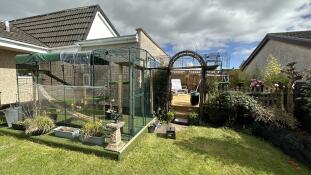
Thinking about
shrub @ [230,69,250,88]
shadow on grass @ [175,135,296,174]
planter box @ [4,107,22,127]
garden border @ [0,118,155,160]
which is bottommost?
shadow on grass @ [175,135,296,174]

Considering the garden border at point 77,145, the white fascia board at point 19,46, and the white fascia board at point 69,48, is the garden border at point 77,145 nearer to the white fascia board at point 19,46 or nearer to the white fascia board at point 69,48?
the white fascia board at point 19,46

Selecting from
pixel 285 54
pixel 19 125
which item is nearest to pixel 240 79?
pixel 285 54

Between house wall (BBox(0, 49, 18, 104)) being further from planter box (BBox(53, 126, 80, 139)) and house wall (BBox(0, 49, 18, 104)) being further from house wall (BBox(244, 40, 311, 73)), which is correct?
house wall (BBox(244, 40, 311, 73))

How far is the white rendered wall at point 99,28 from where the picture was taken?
11.3m

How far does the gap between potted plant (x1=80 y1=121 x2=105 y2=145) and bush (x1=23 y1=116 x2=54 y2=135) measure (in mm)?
1394

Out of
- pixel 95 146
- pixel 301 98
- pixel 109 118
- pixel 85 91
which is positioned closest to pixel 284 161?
pixel 301 98

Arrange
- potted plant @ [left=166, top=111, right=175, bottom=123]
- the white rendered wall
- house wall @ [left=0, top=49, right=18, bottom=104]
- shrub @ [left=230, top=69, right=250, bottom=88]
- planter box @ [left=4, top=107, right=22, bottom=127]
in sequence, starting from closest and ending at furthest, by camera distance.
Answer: planter box @ [left=4, top=107, right=22, bottom=127], potted plant @ [left=166, top=111, right=175, bottom=123], house wall @ [left=0, top=49, right=18, bottom=104], shrub @ [left=230, top=69, right=250, bottom=88], the white rendered wall

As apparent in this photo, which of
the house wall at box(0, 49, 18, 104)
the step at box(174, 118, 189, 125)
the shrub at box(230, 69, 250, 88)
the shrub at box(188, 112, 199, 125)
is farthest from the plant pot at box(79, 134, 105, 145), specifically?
the shrub at box(230, 69, 250, 88)

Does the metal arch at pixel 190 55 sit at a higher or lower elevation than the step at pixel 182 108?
higher

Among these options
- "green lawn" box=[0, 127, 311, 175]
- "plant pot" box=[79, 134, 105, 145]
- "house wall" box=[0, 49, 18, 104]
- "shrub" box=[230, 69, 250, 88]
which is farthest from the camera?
"shrub" box=[230, 69, 250, 88]

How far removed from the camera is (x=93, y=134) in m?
4.22

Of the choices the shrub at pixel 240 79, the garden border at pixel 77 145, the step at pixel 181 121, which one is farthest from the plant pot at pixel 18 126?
the shrub at pixel 240 79

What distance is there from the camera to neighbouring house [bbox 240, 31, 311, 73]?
7564mm

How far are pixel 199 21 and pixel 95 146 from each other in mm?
14506
